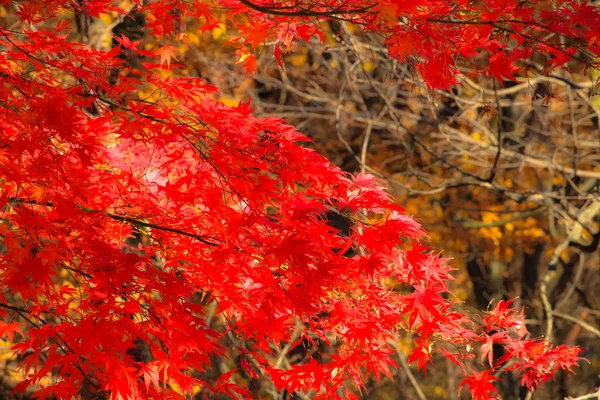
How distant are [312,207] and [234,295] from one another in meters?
0.88

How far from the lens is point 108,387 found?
3.39 meters

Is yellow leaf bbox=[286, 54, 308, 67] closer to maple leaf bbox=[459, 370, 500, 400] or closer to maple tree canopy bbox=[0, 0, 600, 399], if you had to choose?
maple tree canopy bbox=[0, 0, 600, 399]

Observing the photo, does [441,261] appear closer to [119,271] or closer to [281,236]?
[281,236]

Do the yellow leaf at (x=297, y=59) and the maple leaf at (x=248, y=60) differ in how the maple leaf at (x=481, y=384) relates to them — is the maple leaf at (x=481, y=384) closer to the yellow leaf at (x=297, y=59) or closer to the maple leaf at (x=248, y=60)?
the maple leaf at (x=248, y=60)

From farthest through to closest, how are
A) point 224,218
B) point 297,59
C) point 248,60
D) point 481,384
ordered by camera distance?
point 297,59
point 248,60
point 481,384
point 224,218

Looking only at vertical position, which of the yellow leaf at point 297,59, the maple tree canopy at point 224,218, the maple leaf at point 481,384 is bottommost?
the yellow leaf at point 297,59

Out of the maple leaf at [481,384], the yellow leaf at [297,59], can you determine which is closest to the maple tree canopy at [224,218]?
the maple leaf at [481,384]

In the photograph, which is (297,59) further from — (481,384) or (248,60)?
(481,384)

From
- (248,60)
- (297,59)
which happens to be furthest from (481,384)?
(297,59)

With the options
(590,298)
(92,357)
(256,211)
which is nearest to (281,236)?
(256,211)

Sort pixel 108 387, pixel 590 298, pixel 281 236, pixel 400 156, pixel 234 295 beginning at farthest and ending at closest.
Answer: pixel 590 298 → pixel 400 156 → pixel 234 295 → pixel 281 236 → pixel 108 387

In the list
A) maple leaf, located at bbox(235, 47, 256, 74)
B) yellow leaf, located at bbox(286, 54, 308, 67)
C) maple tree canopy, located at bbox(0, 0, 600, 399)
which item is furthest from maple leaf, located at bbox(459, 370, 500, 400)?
yellow leaf, located at bbox(286, 54, 308, 67)

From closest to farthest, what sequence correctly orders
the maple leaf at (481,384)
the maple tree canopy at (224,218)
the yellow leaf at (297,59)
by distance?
1. the maple tree canopy at (224,218)
2. the maple leaf at (481,384)
3. the yellow leaf at (297,59)

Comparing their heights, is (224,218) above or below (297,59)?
above
